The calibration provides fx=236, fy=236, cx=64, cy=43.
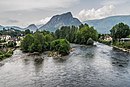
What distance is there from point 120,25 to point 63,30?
34184mm

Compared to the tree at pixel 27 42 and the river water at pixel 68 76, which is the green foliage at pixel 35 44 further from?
the river water at pixel 68 76

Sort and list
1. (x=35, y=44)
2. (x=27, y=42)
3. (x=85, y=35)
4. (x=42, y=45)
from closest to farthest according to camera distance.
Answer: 1. (x=35, y=44)
2. (x=42, y=45)
3. (x=27, y=42)
4. (x=85, y=35)

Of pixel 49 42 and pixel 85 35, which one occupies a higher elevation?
pixel 85 35

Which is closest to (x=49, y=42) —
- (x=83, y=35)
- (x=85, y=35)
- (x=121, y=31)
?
(x=83, y=35)

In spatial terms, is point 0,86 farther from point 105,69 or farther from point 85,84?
point 105,69

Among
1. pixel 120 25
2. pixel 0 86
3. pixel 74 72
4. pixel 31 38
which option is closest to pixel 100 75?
pixel 74 72

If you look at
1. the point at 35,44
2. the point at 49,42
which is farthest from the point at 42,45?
the point at 49,42

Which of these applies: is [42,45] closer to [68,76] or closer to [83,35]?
[83,35]

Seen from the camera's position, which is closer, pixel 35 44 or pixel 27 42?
pixel 35 44

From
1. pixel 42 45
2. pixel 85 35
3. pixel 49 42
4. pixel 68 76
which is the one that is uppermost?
pixel 85 35

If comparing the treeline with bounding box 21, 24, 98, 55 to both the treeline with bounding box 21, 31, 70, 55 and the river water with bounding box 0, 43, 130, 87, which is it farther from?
the river water with bounding box 0, 43, 130, 87

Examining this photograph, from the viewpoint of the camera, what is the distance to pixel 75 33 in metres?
107

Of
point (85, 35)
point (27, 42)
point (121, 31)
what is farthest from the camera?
point (85, 35)

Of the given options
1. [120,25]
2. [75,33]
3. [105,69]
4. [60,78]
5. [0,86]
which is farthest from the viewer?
[75,33]
